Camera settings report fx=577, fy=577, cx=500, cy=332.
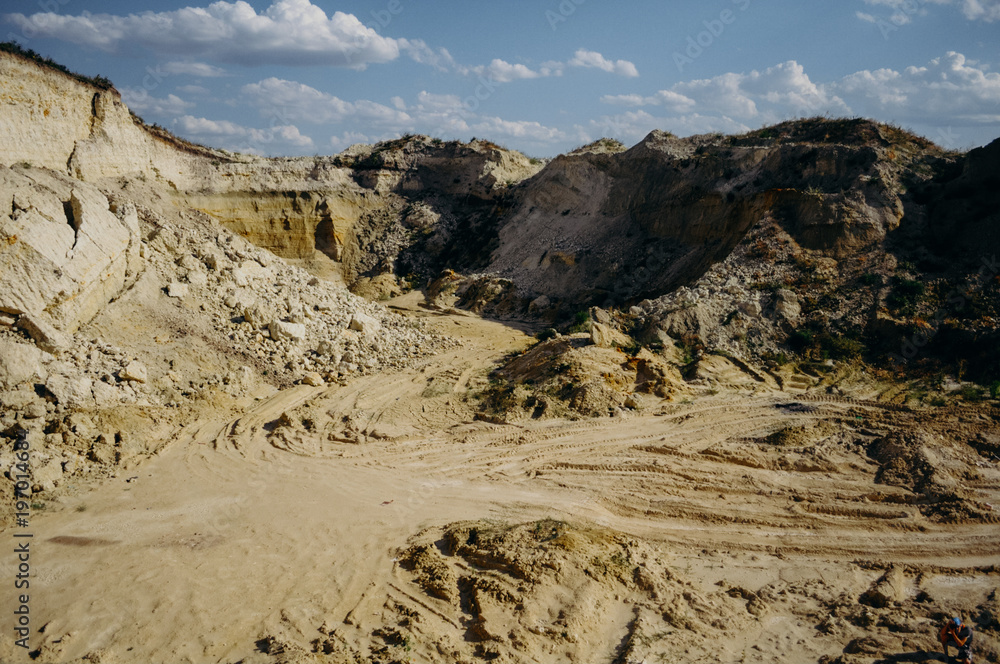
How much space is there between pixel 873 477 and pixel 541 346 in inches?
295

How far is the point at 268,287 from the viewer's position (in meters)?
16.2

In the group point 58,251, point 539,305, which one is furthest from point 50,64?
point 539,305

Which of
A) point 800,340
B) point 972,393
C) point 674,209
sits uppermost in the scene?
point 674,209

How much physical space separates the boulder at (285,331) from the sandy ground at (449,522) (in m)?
2.13

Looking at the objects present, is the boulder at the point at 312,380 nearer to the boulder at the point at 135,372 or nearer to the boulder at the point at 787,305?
the boulder at the point at 135,372

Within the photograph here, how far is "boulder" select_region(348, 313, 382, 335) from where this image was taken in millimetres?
16219

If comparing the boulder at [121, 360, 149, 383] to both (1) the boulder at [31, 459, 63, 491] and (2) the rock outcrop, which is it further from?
(1) the boulder at [31, 459, 63, 491]

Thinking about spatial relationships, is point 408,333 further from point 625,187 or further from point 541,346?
point 625,187

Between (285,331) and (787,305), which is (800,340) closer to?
(787,305)

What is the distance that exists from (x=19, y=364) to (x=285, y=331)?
17.8 ft

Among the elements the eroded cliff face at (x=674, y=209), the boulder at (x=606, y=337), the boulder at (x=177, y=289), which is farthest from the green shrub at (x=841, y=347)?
the boulder at (x=177, y=289)

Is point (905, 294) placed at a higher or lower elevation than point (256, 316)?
higher

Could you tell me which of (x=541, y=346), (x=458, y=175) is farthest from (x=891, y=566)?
(x=458, y=175)

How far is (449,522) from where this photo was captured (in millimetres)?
9117
